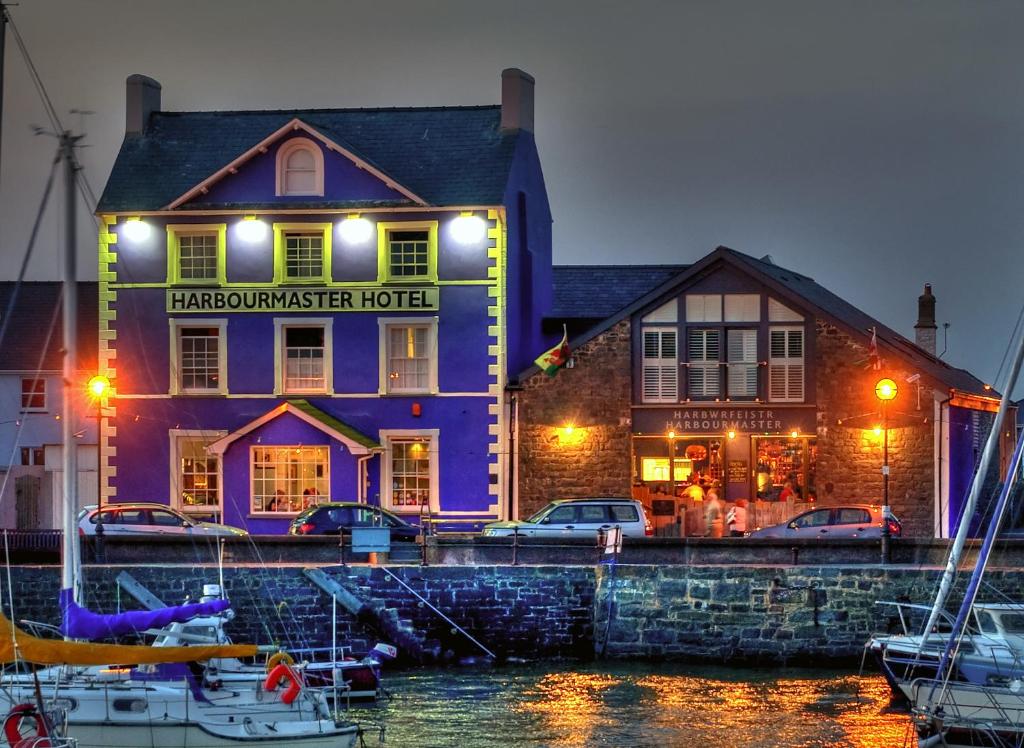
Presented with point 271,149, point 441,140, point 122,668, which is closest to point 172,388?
point 271,149

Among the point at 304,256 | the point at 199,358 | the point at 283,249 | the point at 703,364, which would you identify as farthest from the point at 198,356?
the point at 703,364

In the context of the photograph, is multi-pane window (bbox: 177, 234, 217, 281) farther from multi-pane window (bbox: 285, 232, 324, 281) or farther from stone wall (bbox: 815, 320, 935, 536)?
stone wall (bbox: 815, 320, 935, 536)

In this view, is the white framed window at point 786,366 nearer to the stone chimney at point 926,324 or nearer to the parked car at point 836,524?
the parked car at point 836,524

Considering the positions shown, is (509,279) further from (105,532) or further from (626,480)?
(105,532)

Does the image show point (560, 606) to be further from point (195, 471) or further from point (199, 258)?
point (199, 258)

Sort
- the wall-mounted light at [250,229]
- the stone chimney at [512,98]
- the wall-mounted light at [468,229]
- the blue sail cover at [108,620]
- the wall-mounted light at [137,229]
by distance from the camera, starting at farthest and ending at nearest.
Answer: the stone chimney at [512,98], the wall-mounted light at [137,229], the wall-mounted light at [250,229], the wall-mounted light at [468,229], the blue sail cover at [108,620]

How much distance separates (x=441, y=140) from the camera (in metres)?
50.0

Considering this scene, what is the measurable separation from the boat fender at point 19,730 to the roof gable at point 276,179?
85.4ft

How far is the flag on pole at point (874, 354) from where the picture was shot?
4444 cm

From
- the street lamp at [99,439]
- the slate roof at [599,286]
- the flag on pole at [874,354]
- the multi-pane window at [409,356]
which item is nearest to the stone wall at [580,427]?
the multi-pane window at [409,356]

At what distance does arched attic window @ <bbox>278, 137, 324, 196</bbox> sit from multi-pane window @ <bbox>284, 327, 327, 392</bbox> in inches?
149

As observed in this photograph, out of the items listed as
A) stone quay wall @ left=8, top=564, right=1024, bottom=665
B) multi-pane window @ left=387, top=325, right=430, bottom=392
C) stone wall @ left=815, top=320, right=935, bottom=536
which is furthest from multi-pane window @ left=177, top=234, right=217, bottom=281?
stone wall @ left=815, top=320, right=935, bottom=536

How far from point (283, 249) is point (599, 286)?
41.7 ft

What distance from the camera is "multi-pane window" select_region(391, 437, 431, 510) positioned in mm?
47375
